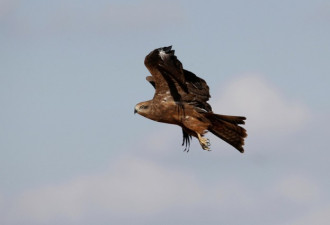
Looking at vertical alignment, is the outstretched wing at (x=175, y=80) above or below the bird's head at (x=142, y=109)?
above

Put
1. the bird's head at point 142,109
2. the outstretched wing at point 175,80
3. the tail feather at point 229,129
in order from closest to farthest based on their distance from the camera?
the outstretched wing at point 175,80, the bird's head at point 142,109, the tail feather at point 229,129

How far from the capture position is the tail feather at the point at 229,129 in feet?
104

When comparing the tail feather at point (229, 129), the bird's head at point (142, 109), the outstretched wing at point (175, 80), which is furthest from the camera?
the tail feather at point (229, 129)

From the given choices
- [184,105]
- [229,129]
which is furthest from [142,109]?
[229,129]

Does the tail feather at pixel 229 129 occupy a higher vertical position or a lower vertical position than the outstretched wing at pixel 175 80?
lower

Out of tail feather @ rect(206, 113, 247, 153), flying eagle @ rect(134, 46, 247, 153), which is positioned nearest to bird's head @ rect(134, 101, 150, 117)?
flying eagle @ rect(134, 46, 247, 153)

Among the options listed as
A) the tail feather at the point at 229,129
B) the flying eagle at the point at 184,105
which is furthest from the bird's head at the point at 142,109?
the tail feather at the point at 229,129

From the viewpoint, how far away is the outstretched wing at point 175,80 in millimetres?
30953

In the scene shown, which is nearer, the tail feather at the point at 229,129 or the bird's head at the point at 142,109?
the bird's head at the point at 142,109

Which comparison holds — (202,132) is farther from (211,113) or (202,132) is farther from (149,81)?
(149,81)

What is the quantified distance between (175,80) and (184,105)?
0.61 metres

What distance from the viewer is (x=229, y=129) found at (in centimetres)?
3172

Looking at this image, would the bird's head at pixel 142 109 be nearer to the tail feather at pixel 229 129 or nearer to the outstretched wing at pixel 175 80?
the outstretched wing at pixel 175 80

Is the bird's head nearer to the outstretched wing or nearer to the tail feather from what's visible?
the outstretched wing
